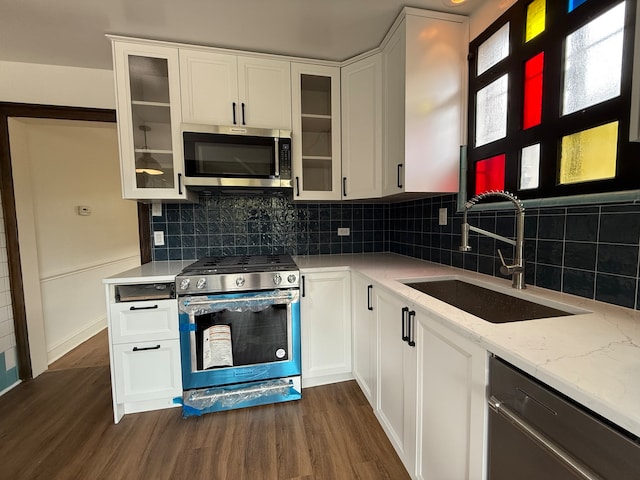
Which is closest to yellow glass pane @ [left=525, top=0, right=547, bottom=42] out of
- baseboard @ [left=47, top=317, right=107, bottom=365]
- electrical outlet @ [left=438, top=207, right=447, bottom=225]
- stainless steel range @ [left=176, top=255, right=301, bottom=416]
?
electrical outlet @ [left=438, top=207, right=447, bottom=225]

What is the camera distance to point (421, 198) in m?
2.14

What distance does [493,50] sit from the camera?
156 centimetres

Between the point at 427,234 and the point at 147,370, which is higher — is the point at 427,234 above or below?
above

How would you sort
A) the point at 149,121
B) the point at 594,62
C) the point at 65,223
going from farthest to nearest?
the point at 65,223
the point at 149,121
the point at 594,62

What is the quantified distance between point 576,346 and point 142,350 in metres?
2.10

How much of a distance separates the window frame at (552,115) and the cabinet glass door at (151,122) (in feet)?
6.56

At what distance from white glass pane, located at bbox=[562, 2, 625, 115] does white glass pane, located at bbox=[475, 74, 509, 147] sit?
32cm

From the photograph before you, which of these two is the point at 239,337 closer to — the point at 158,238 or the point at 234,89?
the point at 158,238

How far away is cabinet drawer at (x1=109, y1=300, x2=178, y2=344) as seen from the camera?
1.70 meters

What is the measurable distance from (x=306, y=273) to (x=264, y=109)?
1242 millimetres

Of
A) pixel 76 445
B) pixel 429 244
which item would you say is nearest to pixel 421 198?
pixel 429 244

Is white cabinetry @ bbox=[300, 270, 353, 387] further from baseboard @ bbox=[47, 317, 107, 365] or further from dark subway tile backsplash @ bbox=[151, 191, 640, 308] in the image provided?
baseboard @ bbox=[47, 317, 107, 365]

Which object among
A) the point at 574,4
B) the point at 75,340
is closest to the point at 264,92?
the point at 574,4

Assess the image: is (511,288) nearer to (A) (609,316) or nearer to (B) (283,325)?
(A) (609,316)
